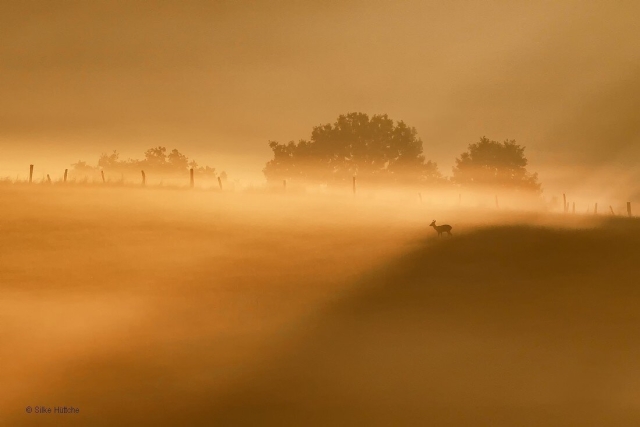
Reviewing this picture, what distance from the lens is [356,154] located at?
49.8 meters

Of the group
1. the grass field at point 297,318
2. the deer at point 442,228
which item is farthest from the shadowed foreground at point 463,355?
the deer at point 442,228

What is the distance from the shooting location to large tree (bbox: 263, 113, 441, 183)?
49.0 m

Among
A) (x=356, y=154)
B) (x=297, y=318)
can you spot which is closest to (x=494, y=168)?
(x=356, y=154)

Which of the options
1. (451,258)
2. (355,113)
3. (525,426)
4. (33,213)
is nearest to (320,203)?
(451,258)

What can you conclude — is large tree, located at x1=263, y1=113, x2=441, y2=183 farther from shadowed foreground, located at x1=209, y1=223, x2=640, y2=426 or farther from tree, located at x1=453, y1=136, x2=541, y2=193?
shadowed foreground, located at x1=209, y1=223, x2=640, y2=426

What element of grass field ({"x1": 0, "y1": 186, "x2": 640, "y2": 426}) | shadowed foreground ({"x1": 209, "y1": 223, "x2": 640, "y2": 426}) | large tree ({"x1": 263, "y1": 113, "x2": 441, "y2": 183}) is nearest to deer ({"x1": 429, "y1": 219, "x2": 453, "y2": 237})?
grass field ({"x1": 0, "y1": 186, "x2": 640, "y2": 426})

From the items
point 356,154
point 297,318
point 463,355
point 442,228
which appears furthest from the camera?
point 356,154

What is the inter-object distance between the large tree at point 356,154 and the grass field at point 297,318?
2506cm

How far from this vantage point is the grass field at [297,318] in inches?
379

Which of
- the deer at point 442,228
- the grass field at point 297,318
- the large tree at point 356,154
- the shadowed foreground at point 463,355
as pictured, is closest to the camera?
the shadowed foreground at point 463,355

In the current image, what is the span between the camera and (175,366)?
10781 mm

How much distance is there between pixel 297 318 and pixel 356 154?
37.1m

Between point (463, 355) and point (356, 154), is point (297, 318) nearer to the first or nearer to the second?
point (463, 355)

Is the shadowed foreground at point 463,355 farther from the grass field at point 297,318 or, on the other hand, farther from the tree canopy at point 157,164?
the tree canopy at point 157,164
